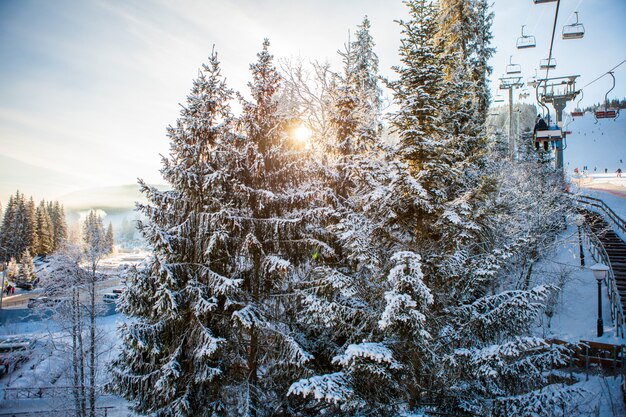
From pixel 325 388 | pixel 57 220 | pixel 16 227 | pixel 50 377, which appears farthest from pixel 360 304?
pixel 57 220

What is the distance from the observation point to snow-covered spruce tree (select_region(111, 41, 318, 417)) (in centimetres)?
834

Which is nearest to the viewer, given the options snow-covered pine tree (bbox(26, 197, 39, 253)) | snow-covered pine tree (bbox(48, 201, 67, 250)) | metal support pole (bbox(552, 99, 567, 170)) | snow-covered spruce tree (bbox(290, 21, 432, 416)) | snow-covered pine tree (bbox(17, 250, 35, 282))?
snow-covered spruce tree (bbox(290, 21, 432, 416))

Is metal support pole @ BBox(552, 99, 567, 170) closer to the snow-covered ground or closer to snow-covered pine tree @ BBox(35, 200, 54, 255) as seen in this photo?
the snow-covered ground

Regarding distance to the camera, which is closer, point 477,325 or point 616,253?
point 477,325

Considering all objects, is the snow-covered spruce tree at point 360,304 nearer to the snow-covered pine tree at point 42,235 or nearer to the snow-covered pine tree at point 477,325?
the snow-covered pine tree at point 477,325

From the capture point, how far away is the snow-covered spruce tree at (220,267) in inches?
328

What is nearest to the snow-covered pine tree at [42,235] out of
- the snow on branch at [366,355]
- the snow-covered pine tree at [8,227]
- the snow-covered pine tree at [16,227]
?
the snow-covered pine tree at [16,227]

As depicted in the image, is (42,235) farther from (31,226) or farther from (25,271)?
(25,271)

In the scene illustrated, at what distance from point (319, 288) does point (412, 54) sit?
22.0 feet

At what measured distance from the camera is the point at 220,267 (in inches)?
374

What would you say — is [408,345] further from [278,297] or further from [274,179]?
[274,179]

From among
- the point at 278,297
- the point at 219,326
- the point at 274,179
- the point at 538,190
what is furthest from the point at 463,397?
the point at 538,190

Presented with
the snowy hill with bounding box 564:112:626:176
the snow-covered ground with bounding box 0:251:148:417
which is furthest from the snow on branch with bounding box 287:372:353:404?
the snowy hill with bounding box 564:112:626:176

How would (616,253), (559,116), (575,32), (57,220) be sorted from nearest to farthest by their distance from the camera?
(575,32) < (616,253) < (559,116) < (57,220)
